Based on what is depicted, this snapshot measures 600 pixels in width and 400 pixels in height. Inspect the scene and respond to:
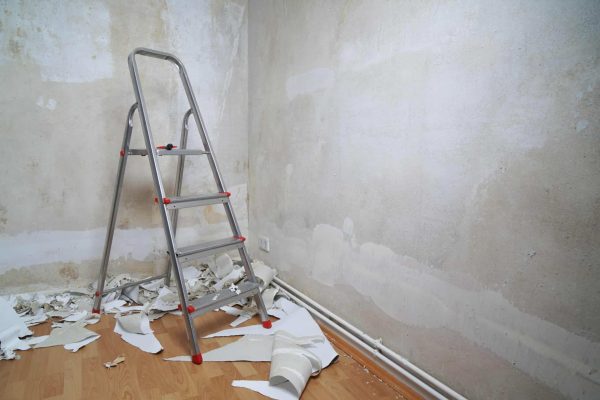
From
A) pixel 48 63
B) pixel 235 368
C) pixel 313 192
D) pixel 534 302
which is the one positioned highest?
pixel 48 63

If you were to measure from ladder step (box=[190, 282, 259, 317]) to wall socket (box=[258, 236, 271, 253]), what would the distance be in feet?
Answer: 1.88

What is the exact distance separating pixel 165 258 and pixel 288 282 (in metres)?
0.91

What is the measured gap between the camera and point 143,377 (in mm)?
1413

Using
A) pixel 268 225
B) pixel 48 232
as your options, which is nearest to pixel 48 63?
pixel 48 232

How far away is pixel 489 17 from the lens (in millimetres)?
1052

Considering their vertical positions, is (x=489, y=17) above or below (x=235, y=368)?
above

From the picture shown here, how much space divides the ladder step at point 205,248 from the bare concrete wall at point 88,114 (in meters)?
0.76

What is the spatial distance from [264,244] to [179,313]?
0.74 m

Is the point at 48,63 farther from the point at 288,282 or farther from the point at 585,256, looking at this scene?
the point at 585,256

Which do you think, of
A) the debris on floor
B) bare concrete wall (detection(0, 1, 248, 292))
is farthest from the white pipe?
bare concrete wall (detection(0, 1, 248, 292))

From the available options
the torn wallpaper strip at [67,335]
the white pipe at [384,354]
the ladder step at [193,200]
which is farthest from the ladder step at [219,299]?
the torn wallpaper strip at [67,335]

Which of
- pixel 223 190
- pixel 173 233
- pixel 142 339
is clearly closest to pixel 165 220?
pixel 173 233

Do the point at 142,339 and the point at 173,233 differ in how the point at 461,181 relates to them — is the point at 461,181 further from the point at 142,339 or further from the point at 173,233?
the point at 142,339

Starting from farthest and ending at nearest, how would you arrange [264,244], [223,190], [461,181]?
[264,244], [223,190], [461,181]
